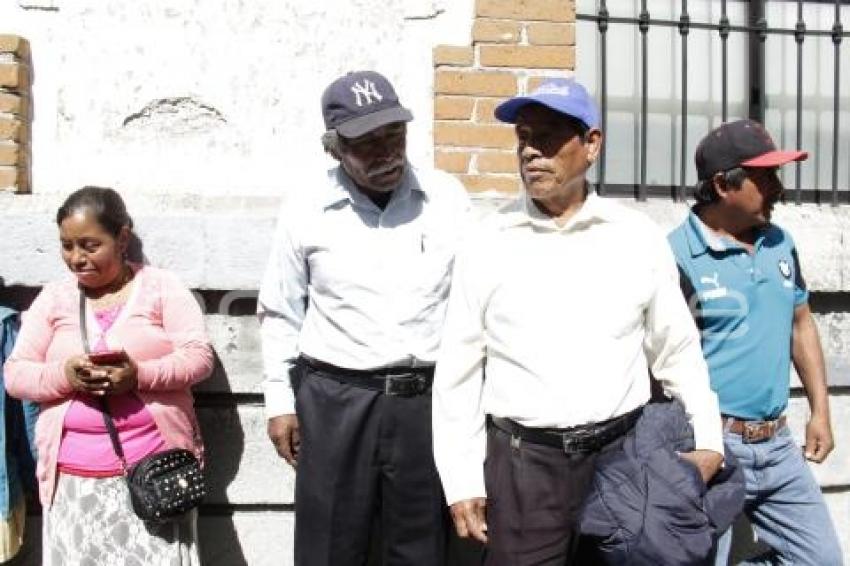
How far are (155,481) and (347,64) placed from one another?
5.71 feet

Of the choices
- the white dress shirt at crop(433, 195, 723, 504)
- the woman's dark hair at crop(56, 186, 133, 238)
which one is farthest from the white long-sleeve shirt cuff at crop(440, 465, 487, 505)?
the woman's dark hair at crop(56, 186, 133, 238)

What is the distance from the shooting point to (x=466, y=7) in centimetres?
453

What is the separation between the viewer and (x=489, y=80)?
4512 millimetres

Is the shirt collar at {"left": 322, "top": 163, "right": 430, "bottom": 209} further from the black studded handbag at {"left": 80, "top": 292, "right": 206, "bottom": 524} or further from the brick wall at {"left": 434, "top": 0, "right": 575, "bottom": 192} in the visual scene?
the black studded handbag at {"left": 80, "top": 292, "right": 206, "bottom": 524}

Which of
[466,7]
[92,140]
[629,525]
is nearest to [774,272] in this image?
[629,525]

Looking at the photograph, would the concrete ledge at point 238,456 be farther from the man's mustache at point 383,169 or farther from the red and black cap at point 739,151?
the red and black cap at point 739,151

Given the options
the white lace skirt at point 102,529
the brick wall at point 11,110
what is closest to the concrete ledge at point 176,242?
the brick wall at point 11,110

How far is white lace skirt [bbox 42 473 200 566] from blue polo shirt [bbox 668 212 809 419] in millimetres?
1873

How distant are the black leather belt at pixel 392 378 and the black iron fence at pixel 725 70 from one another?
65.9 inches

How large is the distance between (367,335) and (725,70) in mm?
2307

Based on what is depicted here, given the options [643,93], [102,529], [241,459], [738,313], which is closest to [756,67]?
[643,93]

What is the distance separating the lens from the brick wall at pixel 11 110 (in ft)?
14.1

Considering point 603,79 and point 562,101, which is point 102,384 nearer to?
point 562,101

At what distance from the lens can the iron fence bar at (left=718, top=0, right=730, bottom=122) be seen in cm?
498
